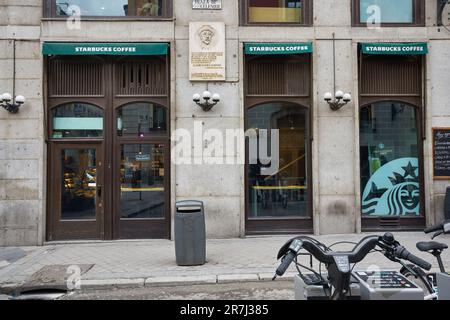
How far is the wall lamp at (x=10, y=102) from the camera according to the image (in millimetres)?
10188

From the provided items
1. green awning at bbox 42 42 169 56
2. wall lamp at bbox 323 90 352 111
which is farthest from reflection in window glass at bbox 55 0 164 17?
wall lamp at bbox 323 90 352 111

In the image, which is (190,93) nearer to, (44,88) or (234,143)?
(234,143)

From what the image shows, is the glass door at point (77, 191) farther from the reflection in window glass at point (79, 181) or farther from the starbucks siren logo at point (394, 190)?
the starbucks siren logo at point (394, 190)

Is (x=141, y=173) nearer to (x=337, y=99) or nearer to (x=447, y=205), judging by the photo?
(x=337, y=99)

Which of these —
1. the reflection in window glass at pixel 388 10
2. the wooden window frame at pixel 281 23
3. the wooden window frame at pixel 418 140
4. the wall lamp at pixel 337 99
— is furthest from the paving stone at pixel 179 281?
the reflection in window glass at pixel 388 10

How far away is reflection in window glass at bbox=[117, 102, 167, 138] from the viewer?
11062mm

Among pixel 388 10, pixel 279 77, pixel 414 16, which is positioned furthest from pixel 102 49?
pixel 414 16

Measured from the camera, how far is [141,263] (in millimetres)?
8406

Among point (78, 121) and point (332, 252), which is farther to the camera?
point (78, 121)

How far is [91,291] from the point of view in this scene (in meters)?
6.99

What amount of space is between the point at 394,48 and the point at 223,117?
4.77m

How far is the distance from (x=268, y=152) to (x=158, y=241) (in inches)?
143

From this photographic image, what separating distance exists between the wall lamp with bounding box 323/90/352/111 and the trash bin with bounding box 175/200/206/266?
4.69m

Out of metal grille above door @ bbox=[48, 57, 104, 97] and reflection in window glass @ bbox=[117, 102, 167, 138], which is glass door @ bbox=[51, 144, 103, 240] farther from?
metal grille above door @ bbox=[48, 57, 104, 97]
